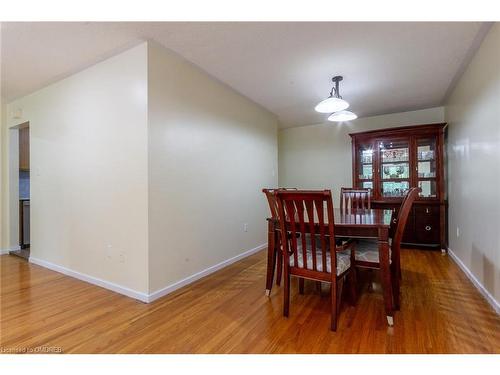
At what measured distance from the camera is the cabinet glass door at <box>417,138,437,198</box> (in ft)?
12.3

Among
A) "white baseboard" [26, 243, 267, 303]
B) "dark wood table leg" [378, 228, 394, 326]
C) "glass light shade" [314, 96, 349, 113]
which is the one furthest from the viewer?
"glass light shade" [314, 96, 349, 113]

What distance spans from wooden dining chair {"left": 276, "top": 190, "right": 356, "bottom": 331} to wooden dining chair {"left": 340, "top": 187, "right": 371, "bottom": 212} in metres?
1.25

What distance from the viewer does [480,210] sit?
2326 millimetres

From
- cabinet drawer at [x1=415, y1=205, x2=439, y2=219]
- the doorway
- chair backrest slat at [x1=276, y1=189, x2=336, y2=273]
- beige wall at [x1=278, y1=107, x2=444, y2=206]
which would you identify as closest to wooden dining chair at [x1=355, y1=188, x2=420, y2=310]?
chair backrest slat at [x1=276, y1=189, x2=336, y2=273]

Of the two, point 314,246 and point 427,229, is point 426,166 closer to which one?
point 427,229

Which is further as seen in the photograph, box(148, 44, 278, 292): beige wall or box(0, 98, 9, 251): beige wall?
box(0, 98, 9, 251): beige wall

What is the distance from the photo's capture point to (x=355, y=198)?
317cm

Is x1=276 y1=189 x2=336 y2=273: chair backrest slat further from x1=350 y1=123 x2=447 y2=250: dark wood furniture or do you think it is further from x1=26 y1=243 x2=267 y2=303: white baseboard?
x1=350 y1=123 x2=447 y2=250: dark wood furniture

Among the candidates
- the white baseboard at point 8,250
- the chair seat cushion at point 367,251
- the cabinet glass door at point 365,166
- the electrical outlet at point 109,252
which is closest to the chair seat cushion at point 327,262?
the chair seat cushion at point 367,251

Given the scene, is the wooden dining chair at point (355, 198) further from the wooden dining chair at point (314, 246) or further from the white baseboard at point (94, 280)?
the white baseboard at point (94, 280)

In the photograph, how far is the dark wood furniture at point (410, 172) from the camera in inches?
144

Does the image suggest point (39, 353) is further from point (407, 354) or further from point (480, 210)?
point (480, 210)

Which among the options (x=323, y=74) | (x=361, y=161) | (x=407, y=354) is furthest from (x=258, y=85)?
(x=407, y=354)

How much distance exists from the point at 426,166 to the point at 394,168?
0.42 meters
